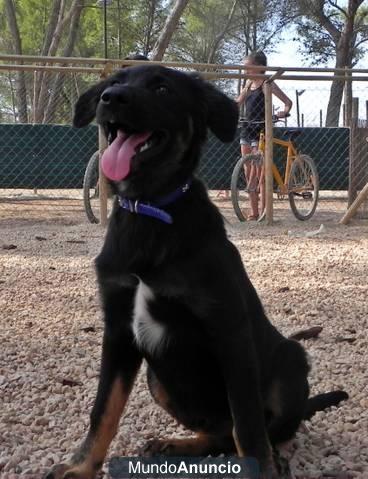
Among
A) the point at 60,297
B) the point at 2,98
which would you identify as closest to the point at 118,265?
the point at 60,297

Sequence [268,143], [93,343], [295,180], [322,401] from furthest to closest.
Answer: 1. [295,180]
2. [268,143]
3. [93,343]
4. [322,401]

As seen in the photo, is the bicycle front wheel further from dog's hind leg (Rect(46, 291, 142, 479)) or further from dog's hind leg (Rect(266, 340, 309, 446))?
dog's hind leg (Rect(46, 291, 142, 479))

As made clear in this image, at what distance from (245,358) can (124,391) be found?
0.49 m

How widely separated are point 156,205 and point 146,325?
42 centimetres

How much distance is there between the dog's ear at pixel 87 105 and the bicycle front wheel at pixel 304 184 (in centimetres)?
697

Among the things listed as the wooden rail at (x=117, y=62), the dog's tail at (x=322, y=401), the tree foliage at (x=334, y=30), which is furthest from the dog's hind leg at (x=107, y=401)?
the tree foliage at (x=334, y=30)

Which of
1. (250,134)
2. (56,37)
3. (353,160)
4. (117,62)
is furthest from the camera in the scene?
(56,37)

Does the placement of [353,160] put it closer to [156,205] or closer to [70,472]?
[156,205]

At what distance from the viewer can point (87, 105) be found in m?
2.66

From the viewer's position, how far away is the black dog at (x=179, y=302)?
2.05m

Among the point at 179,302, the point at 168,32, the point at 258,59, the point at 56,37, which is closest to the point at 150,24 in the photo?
the point at 56,37

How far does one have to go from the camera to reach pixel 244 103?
8.91 meters

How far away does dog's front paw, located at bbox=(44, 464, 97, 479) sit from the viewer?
2.18 metres

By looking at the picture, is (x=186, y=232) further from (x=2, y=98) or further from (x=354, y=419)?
(x=2, y=98)
